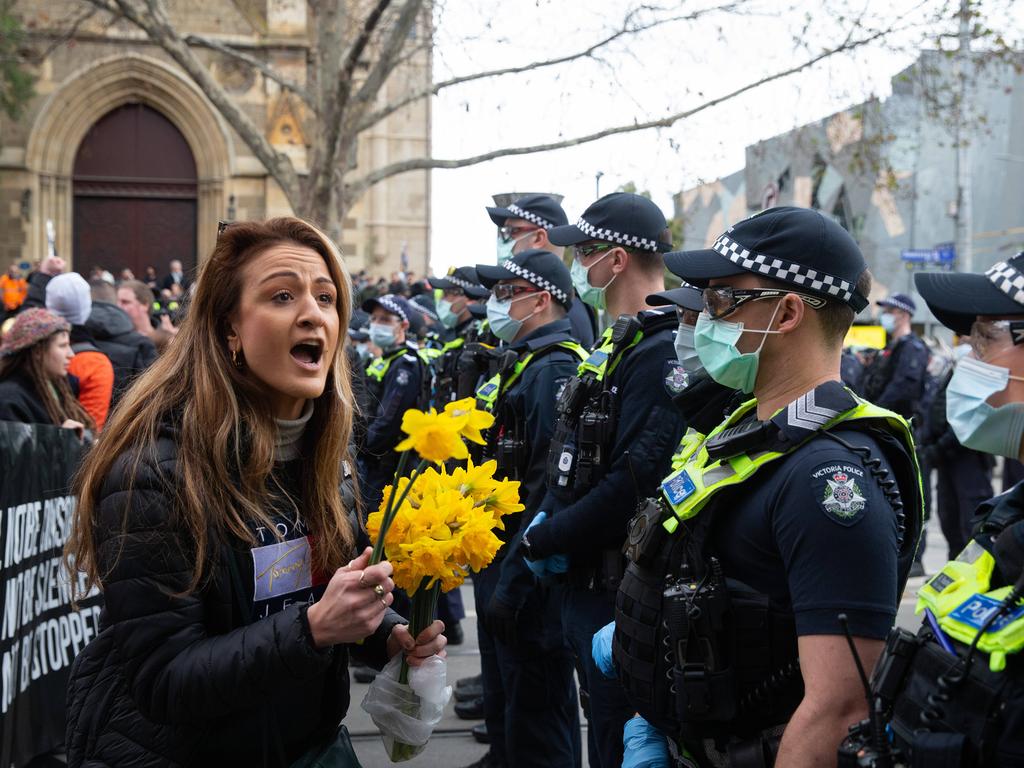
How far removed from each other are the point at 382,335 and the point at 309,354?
727cm

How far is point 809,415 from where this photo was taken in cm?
257

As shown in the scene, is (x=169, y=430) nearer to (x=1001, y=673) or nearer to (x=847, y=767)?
(x=847, y=767)

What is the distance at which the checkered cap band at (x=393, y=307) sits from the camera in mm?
9633

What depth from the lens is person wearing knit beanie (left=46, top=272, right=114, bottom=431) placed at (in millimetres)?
6914

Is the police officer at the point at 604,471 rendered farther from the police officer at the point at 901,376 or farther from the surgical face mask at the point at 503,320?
the police officer at the point at 901,376

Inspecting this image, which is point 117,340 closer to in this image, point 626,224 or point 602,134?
point 626,224

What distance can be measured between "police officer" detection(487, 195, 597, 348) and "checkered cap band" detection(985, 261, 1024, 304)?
475 cm

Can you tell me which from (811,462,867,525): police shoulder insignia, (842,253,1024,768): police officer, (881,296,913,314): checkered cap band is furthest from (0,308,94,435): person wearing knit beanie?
(881,296,913,314): checkered cap band

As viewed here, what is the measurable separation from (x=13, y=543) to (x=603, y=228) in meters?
3.00

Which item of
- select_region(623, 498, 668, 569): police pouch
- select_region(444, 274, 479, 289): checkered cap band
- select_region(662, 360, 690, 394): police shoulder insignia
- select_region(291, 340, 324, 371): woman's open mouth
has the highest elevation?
select_region(444, 274, 479, 289): checkered cap band

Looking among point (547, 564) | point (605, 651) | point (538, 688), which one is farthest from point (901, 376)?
point (605, 651)

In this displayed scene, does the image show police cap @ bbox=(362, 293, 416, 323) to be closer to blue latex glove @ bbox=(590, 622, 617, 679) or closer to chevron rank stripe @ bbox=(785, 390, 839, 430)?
blue latex glove @ bbox=(590, 622, 617, 679)

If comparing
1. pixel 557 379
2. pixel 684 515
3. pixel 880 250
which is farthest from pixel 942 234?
pixel 684 515

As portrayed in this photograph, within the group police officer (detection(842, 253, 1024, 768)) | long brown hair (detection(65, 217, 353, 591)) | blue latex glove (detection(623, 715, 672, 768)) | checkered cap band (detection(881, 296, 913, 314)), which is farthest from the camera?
checkered cap band (detection(881, 296, 913, 314))
